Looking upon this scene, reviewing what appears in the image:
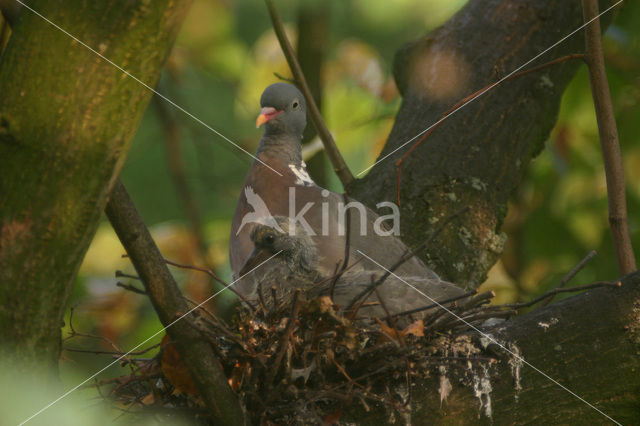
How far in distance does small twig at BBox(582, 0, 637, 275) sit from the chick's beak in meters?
1.36

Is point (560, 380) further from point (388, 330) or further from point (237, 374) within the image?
point (237, 374)

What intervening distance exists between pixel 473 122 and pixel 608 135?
2.93 feet

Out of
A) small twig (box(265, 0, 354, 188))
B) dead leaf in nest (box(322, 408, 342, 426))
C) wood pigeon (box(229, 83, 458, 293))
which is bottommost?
dead leaf in nest (box(322, 408, 342, 426))

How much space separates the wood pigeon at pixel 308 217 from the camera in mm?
2887

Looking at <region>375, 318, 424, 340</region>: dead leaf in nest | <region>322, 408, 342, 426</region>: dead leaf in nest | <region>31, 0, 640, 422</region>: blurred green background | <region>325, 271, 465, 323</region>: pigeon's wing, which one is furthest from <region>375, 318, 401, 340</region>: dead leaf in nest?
<region>31, 0, 640, 422</region>: blurred green background

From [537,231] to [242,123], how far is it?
2104 millimetres

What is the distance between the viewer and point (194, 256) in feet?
14.9

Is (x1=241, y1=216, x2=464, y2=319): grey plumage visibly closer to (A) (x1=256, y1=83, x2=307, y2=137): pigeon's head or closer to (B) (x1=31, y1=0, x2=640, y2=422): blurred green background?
(A) (x1=256, y1=83, x2=307, y2=137): pigeon's head

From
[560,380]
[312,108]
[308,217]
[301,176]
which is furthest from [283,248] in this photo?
[560,380]

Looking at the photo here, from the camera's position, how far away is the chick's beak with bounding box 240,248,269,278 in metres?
2.71

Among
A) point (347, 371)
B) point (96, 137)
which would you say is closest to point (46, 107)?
point (96, 137)

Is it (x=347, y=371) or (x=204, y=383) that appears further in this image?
(x=347, y=371)

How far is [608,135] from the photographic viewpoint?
8.76 ft

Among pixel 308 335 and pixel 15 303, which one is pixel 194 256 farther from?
pixel 15 303
